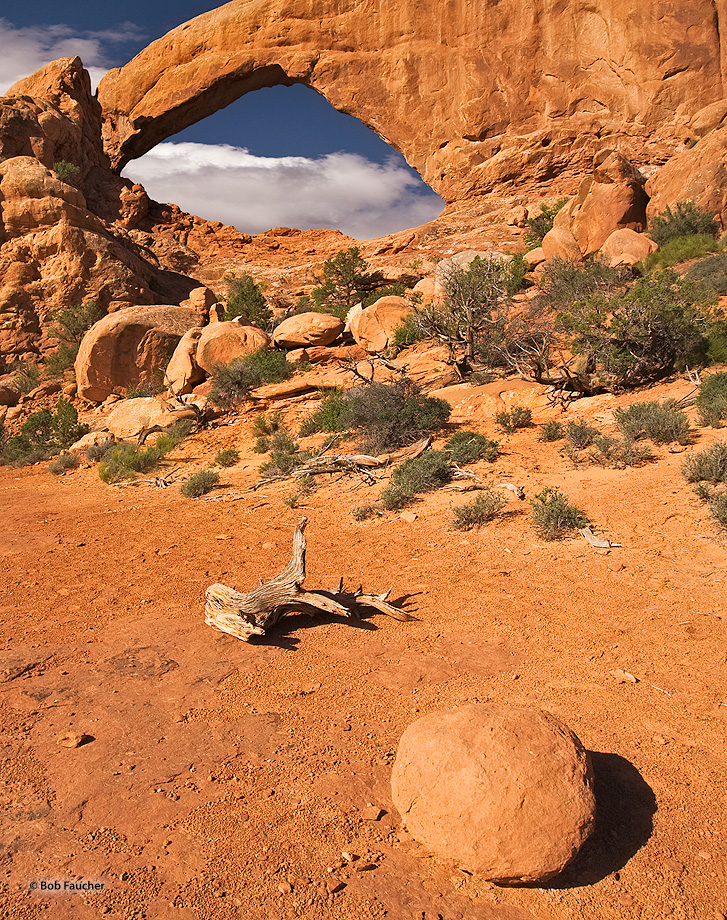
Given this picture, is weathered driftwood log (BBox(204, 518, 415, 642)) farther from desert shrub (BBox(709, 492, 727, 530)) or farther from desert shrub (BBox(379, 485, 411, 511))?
desert shrub (BBox(709, 492, 727, 530))

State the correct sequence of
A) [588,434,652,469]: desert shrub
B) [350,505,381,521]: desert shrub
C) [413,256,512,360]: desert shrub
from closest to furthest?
[588,434,652,469]: desert shrub < [350,505,381,521]: desert shrub < [413,256,512,360]: desert shrub

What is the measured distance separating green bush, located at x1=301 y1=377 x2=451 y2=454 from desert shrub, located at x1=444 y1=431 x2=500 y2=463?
2.87ft

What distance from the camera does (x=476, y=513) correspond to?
20.1ft

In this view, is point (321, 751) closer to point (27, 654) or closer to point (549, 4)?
point (27, 654)

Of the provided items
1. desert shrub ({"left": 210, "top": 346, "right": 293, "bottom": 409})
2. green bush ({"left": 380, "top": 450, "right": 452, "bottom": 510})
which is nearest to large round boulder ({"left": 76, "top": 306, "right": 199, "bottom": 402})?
desert shrub ({"left": 210, "top": 346, "right": 293, "bottom": 409})

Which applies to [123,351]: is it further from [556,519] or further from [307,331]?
[556,519]

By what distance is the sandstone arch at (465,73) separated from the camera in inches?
869

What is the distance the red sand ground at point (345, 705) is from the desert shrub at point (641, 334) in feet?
10.6

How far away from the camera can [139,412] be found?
1299 cm

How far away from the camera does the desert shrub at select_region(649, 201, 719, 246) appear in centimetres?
1533

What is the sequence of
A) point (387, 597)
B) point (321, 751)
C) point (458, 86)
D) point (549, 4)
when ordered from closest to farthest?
point (321, 751)
point (387, 597)
point (549, 4)
point (458, 86)

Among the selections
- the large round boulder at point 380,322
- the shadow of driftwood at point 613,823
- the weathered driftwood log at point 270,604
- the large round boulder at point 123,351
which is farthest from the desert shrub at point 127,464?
the shadow of driftwood at point 613,823

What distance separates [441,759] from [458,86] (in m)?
28.7

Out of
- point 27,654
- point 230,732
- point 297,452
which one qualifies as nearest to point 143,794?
point 230,732
